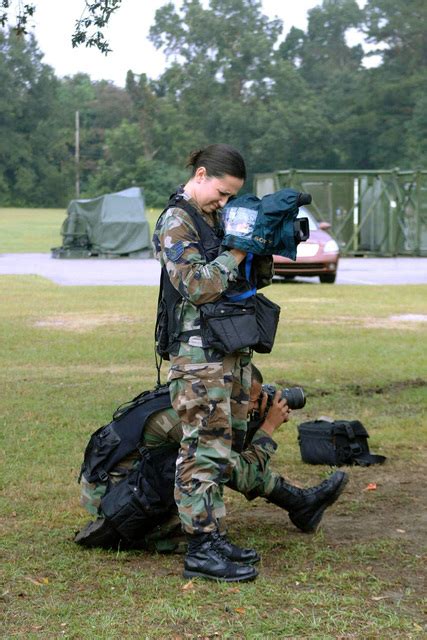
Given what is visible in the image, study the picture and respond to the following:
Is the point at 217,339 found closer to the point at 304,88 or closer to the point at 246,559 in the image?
the point at 246,559

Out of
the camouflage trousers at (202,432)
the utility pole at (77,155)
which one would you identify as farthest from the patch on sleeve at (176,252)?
the utility pole at (77,155)

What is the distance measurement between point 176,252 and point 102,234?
1186 inches

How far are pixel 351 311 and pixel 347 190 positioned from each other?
1703cm

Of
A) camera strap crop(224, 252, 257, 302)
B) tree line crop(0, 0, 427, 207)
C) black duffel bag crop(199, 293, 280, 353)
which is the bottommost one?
black duffel bag crop(199, 293, 280, 353)

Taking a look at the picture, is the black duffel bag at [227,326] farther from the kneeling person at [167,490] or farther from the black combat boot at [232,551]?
the black combat boot at [232,551]

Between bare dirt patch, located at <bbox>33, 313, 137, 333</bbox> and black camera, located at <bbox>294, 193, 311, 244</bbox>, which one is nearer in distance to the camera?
black camera, located at <bbox>294, 193, 311, 244</bbox>

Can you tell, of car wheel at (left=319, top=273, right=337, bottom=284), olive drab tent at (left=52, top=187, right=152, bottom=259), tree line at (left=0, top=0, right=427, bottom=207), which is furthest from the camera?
tree line at (left=0, top=0, right=427, bottom=207)

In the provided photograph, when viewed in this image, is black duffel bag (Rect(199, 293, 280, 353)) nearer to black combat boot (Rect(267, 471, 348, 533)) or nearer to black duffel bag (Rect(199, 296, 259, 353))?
black duffel bag (Rect(199, 296, 259, 353))

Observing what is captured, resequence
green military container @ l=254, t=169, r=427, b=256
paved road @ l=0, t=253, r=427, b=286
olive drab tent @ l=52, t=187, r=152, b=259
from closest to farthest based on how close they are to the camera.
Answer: paved road @ l=0, t=253, r=427, b=286
green military container @ l=254, t=169, r=427, b=256
olive drab tent @ l=52, t=187, r=152, b=259

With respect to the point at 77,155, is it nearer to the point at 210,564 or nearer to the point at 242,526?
the point at 242,526

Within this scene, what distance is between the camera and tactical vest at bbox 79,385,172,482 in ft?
16.0

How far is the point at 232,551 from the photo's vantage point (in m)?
4.58

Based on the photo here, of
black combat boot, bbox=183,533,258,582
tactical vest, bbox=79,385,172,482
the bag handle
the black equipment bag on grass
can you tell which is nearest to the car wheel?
the bag handle

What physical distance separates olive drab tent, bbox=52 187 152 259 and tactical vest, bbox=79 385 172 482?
96.5ft
